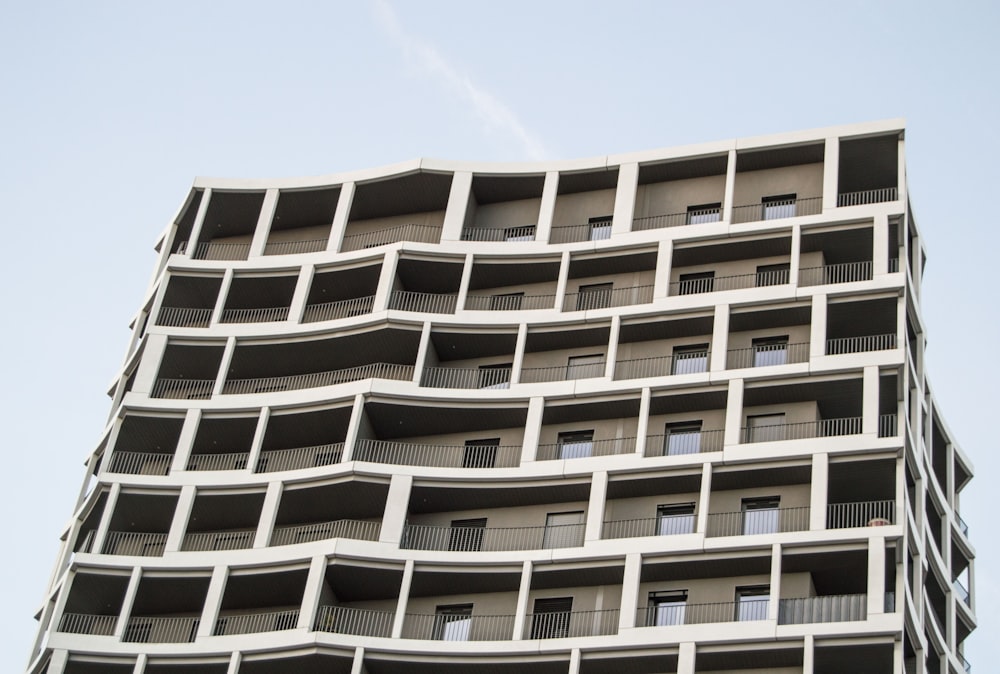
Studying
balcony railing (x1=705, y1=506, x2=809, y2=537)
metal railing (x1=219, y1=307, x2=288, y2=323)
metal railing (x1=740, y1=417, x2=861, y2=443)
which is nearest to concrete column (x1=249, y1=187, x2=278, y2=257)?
metal railing (x1=219, y1=307, x2=288, y2=323)

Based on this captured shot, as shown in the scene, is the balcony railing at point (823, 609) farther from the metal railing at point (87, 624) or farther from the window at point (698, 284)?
the metal railing at point (87, 624)

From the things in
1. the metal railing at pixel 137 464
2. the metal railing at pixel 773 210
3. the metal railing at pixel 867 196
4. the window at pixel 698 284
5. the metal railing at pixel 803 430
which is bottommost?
the metal railing at pixel 137 464

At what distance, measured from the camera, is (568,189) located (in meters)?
75.1

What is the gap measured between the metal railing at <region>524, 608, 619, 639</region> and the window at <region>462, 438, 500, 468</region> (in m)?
7.81

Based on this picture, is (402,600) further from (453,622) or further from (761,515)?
(761,515)

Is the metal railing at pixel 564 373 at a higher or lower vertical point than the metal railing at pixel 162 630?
higher

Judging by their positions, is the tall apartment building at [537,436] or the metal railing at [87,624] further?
the metal railing at [87,624]

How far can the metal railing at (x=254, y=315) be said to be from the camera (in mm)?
73438

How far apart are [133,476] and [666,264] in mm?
24176

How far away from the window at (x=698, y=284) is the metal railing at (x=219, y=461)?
19.9 metres

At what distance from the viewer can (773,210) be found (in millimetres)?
71250

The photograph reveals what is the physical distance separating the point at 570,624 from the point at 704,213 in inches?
826

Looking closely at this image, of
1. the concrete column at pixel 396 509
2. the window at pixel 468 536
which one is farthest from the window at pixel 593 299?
the concrete column at pixel 396 509

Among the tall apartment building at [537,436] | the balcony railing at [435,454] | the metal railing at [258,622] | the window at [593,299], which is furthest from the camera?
the window at [593,299]
